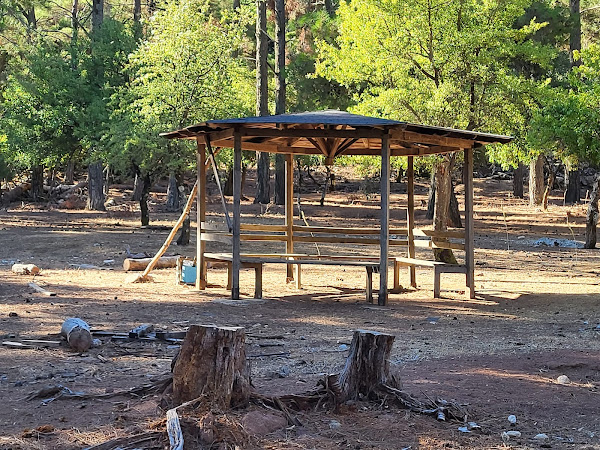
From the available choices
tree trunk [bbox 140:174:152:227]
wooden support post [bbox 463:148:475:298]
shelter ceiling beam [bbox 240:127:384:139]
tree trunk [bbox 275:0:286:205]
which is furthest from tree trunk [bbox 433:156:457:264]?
tree trunk [bbox 275:0:286:205]

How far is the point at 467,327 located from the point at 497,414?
466cm

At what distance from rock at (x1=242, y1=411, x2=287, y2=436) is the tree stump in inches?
24.7

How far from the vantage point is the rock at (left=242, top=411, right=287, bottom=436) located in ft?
18.1

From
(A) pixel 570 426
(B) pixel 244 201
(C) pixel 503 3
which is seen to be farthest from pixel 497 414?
(B) pixel 244 201

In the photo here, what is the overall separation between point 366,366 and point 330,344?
9.93 feet

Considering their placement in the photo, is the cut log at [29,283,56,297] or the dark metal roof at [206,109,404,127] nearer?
the dark metal roof at [206,109,404,127]

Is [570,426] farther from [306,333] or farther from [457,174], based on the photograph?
[457,174]

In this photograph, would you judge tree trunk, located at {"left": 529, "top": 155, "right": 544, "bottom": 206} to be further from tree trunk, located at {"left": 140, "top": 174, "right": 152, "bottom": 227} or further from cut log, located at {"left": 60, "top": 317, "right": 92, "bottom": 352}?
cut log, located at {"left": 60, "top": 317, "right": 92, "bottom": 352}

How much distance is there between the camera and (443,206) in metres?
17.4

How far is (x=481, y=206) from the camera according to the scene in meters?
37.4

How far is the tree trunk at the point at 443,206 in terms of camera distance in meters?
17.0

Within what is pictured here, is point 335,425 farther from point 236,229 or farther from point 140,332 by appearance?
point 236,229

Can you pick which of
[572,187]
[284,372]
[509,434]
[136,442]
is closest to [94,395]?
[136,442]

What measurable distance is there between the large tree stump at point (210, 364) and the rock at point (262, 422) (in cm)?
19
